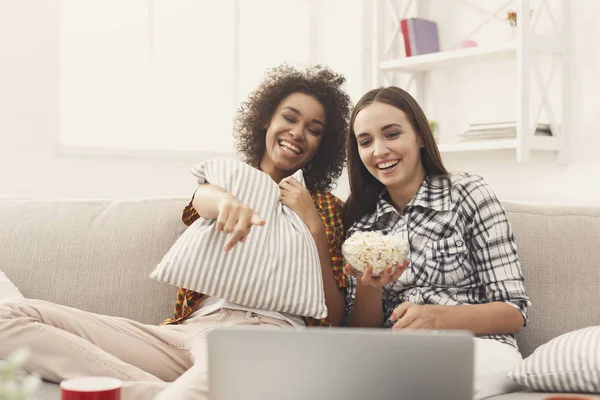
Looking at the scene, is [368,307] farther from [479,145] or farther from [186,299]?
[479,145]

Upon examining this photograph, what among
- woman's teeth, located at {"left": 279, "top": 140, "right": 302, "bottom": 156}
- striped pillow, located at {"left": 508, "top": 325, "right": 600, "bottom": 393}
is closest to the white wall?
woman's teeth, located at {"left": 279, "top": 140, "right": 302, "bottom": 156}

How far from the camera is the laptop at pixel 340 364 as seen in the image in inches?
32.3

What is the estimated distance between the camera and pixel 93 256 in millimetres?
2062

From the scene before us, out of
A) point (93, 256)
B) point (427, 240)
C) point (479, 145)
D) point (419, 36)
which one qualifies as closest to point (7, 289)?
point (93, 256)

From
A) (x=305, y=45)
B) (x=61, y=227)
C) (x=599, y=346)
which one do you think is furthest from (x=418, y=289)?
(x=305, y=45)

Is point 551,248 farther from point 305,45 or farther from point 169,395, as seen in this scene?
point 305,45

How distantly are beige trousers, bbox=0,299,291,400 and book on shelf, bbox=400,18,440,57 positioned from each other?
2.35 metres

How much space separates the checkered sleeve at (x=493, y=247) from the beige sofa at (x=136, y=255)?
0.44 ft

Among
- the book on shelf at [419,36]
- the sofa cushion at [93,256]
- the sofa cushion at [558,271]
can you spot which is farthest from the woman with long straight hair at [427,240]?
the book on shelf at [419,36]

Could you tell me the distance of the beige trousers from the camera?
1.59 metres

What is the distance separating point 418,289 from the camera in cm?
187

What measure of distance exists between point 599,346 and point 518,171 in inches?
86.3

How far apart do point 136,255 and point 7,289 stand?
0.34m

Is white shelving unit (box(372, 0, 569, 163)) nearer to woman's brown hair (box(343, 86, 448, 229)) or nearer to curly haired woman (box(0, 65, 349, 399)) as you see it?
curly haired woman (box(0, 65, 349, 399))
